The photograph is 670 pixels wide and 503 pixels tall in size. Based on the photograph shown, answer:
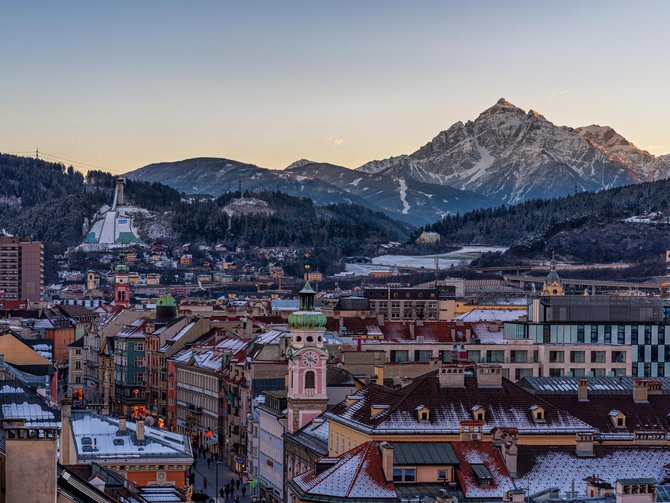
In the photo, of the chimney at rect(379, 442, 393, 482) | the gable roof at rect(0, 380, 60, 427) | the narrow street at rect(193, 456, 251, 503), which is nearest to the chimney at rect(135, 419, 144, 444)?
the gable roof at rect(0, 380, 60, 427)

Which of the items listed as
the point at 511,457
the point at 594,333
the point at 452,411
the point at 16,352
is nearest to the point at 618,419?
the point at 452,411

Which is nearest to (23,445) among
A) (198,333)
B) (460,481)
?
(460,481)

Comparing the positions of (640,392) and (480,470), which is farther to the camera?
(640,392)

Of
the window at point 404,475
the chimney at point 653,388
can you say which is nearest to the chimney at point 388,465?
the window at point 404,475

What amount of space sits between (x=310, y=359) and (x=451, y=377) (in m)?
22.3

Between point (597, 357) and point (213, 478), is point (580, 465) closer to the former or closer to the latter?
point (213, 478)

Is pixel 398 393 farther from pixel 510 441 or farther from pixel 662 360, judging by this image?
pixel 662 360

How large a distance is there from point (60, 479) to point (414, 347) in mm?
99148

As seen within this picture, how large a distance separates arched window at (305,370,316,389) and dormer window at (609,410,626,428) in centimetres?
2458

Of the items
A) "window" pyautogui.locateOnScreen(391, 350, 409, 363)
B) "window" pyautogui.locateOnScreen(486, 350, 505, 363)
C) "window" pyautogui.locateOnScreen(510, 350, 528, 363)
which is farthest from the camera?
Result: "window" pyautogui.locateOnScreen(391, 350, 409, 363)

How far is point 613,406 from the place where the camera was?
262 feet

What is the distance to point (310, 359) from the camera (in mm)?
98750

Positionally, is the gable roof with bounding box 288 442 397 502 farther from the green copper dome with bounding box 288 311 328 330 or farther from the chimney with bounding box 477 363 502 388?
the green copper dome with bounding box 288 311 328 330

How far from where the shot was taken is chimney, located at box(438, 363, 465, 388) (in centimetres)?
7712
